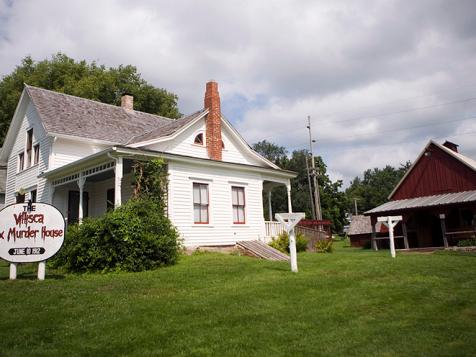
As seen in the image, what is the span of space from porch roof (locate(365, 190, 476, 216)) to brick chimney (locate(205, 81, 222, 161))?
13407 millimetres

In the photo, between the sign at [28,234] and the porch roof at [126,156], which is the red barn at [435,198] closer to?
the porch roof at [126,156]

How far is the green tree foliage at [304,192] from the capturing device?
61.9 metres

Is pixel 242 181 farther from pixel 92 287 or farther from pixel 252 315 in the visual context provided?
pixel 252 315

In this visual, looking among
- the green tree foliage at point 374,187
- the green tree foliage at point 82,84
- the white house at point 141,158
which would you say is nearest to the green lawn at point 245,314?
the white house at point 141,158

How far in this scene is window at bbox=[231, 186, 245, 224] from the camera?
19.3 m

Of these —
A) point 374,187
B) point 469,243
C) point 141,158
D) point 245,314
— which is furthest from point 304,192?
point 245,314

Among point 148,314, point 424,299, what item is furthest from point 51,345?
point 424,299

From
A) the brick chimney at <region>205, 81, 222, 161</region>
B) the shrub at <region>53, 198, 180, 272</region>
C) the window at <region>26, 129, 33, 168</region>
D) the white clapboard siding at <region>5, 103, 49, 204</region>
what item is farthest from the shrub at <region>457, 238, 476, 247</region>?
the window at <region>26, 129, 33, 168</region>

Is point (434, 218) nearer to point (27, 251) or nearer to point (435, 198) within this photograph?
point (435, 198)

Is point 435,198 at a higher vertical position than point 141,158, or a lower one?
lower

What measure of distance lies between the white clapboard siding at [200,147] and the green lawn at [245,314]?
837 centimetres

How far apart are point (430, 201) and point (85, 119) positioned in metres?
20.7

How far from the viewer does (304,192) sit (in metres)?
73.6

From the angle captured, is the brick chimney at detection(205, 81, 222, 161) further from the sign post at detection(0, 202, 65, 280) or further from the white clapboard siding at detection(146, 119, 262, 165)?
the sign post at detection(0, 202, 65, 280)
